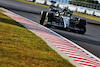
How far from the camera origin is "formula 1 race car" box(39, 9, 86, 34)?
16.3 meters

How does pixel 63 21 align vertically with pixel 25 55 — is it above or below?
below

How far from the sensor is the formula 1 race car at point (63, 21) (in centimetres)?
1634

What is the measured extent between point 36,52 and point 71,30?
9167mm

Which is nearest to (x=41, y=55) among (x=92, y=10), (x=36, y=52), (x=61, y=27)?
Answer: (x=36, y=52)

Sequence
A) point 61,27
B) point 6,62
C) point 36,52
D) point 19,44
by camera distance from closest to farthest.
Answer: point 6,62 → point 36,52 → point 19,44 → point 61,27

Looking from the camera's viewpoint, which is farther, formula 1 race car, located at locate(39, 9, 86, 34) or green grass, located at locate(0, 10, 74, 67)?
formula 1 race car, located at locate(39, 9, 86, 34)

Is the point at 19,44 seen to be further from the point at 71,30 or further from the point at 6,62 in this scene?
the point at 71,30

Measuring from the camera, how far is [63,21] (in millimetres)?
16516

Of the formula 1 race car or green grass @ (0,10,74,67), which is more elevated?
green grass @ (0,10,74,67)

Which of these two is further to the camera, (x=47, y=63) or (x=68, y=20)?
(x=68, y=20)

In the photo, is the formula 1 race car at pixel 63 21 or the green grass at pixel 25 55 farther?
the formula 1 race car at pixel 63 21

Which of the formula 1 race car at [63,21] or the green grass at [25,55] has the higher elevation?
the green grass at [25,55]

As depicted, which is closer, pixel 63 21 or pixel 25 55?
pixel 25 55

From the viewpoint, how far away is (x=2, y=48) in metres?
7.46
